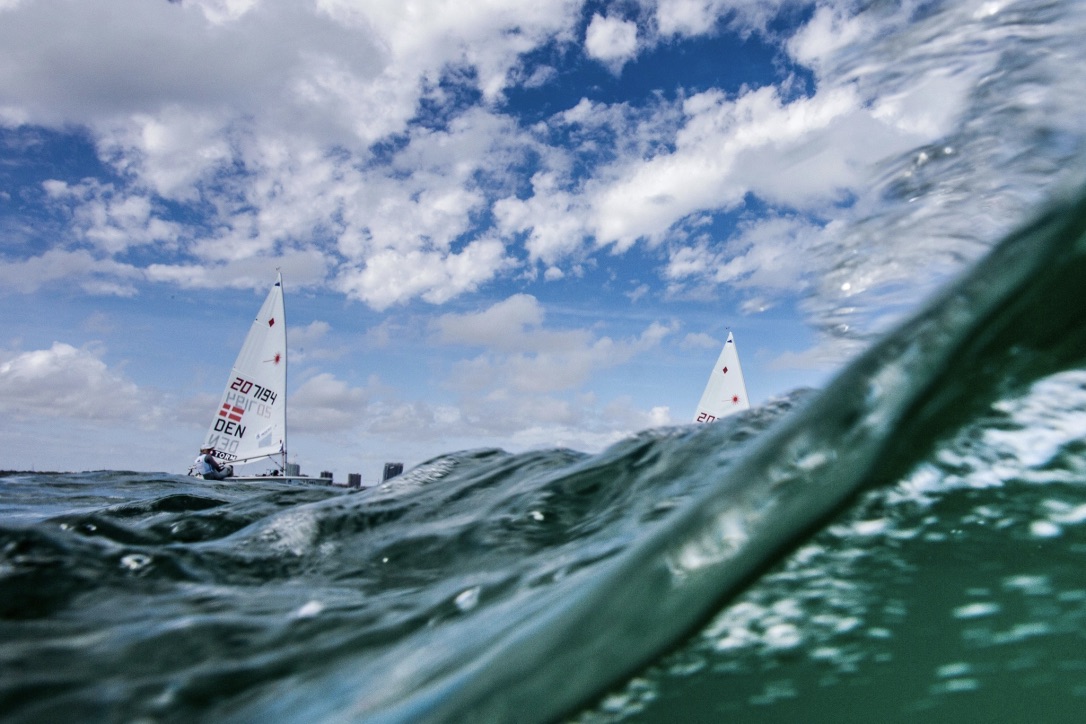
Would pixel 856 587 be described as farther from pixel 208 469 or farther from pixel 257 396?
pixel 257 396

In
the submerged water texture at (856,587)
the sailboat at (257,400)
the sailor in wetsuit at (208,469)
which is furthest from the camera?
the sailboat at (257,400)

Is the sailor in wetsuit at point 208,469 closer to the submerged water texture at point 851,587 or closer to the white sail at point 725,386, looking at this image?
the white sail at point 725,386

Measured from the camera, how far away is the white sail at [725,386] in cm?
3562

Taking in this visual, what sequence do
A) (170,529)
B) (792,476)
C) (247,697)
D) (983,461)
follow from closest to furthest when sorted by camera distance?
(792,476) → (983,461) → (247,697) → (170,529)

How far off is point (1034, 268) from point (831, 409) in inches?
22.6

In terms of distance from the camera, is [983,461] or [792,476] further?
[983,461]

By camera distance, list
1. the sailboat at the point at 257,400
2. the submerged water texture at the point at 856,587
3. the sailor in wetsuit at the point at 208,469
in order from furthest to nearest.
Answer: the sailboat at the point at 257,400
the sailor in wetsuit at the point at 208,469
the submerged water texture at the point at 856,587

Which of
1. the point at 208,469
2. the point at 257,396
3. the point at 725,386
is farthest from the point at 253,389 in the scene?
the point at 725,386

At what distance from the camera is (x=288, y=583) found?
330 centimetres

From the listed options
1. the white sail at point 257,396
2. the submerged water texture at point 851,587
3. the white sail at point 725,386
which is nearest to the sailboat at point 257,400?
the white sail at point 257,396

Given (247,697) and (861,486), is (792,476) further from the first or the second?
(247,697)

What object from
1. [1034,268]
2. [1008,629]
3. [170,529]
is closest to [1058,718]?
[1008,629]

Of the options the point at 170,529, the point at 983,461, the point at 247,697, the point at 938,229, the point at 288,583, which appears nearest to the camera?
the point at 983,461

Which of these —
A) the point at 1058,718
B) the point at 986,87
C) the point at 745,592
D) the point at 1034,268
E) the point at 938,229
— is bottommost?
the point at 1058,718
